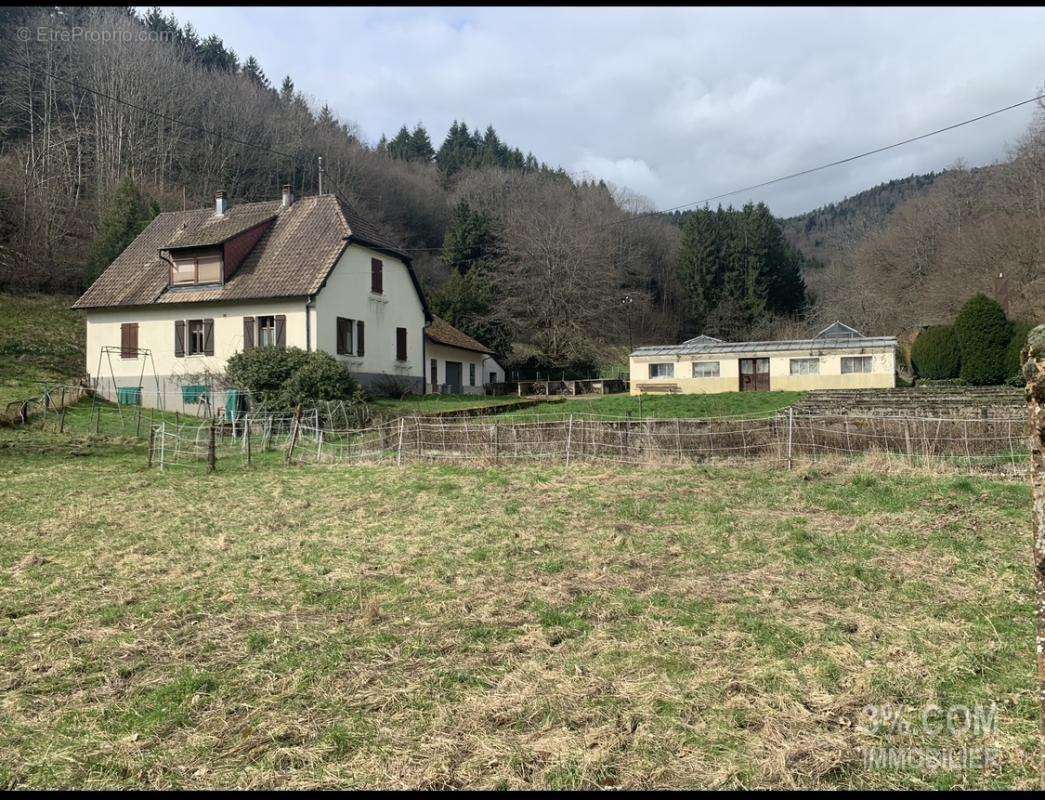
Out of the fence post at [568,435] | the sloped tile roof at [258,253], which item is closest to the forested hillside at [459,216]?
the sloped tile roof at [258,253]

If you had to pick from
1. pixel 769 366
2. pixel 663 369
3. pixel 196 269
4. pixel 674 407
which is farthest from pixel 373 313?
pixel 769 366

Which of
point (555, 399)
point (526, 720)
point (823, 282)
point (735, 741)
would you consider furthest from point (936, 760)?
point (823, 282)

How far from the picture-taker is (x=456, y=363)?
132 ft

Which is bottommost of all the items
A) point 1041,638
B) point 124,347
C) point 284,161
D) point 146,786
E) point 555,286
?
point 146,786

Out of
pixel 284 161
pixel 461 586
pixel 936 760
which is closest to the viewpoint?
pixel 936 760

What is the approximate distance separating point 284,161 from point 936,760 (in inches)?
2253

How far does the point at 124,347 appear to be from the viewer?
29.7 meters

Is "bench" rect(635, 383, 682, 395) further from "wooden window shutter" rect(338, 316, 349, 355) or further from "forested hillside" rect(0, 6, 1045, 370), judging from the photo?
"wooden window shutter" rect(338, 316, 349, 355)

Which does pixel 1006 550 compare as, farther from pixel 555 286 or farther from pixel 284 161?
pixel 284 161

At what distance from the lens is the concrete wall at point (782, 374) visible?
120 ft

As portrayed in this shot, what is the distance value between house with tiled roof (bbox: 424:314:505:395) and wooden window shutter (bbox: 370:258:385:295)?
460 cm

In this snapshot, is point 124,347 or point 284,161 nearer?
point 124,347

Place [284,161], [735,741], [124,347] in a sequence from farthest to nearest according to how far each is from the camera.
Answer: [284,161] < [124,347] < [735,741]

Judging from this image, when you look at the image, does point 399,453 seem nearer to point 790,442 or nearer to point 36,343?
point 790,442
